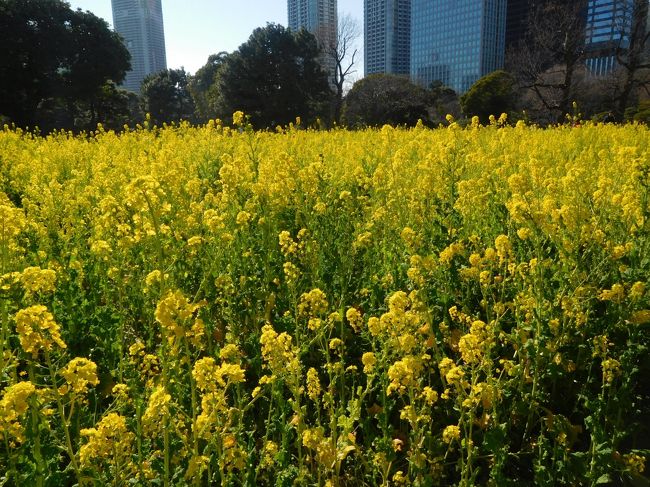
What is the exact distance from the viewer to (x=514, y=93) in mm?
24859

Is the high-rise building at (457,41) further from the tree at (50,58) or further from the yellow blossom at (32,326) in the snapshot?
the yellow blossom at (32,326)

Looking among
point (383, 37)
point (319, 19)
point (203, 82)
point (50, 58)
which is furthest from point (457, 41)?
point (50, 58)

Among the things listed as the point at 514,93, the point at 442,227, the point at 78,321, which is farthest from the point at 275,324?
the point at 514,93

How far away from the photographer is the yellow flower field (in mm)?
1523

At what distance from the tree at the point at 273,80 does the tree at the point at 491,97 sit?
794 centimetres

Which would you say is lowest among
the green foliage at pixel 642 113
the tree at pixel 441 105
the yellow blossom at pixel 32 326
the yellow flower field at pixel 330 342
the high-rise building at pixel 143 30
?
the yellow flower field at pixel 330 342

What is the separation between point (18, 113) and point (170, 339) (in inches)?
1062

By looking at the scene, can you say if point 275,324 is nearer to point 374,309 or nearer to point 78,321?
point 374,309

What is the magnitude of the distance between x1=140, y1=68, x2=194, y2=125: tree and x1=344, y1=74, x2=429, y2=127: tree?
16179mm

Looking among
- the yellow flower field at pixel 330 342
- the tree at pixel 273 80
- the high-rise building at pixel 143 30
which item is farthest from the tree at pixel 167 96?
the high-rise building at pixel 143 30

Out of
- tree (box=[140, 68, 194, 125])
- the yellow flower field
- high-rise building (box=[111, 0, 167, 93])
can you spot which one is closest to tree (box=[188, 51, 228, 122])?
tree (box=[140, 68, 194, 125])

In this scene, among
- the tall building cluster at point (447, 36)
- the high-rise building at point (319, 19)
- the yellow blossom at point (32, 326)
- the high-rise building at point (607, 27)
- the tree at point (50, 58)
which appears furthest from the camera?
the tall building cluster at point (447, 36)

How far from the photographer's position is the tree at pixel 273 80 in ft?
87.8

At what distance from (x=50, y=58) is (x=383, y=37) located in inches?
1213
